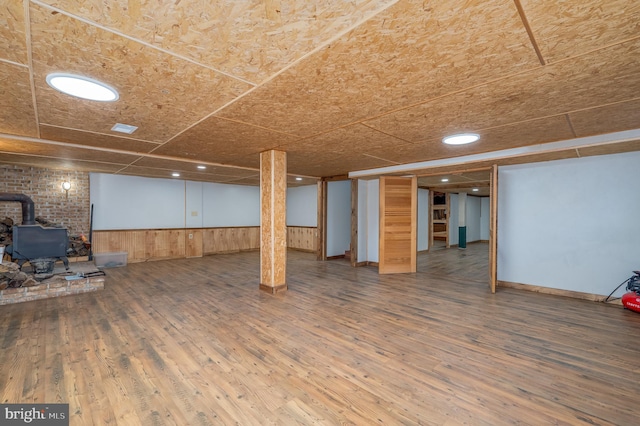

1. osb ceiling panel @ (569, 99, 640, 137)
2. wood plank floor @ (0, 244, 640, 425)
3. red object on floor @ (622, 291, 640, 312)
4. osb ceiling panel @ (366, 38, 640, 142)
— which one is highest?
osb ceiling panel @ (569, 99, 640, 137)

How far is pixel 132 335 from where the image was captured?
3.06 m

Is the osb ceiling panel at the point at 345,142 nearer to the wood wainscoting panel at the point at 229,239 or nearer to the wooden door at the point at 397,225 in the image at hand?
the wooden door at the point at 397,225

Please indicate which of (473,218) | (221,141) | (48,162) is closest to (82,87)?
(221,141)

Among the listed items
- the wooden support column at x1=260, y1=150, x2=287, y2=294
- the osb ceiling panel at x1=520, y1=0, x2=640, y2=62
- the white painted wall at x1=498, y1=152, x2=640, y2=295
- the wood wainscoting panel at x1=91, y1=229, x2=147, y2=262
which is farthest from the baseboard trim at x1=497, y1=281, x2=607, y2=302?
the wood wainscoting panel at x1=91, y1=229, x2=147, y2=262

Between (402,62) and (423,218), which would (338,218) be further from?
(402,62)

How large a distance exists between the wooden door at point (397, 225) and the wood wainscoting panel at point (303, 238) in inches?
132

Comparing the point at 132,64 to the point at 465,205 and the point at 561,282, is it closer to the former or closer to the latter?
the point at 561,282

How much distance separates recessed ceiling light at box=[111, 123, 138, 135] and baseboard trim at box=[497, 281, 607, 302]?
21.0 ft

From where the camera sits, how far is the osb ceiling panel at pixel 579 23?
1.36 m

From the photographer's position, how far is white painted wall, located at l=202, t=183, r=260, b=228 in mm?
9180

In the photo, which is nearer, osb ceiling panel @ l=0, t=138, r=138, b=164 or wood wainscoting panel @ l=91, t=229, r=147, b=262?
osb ceiling panel @ l=0, t=138, r=138, b=164

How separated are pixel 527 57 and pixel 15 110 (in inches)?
176

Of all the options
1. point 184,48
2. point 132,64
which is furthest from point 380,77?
point 132,64

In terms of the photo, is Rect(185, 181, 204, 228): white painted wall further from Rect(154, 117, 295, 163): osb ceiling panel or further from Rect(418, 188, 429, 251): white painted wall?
Rect(418, 188, 429, 251): white painted wall
